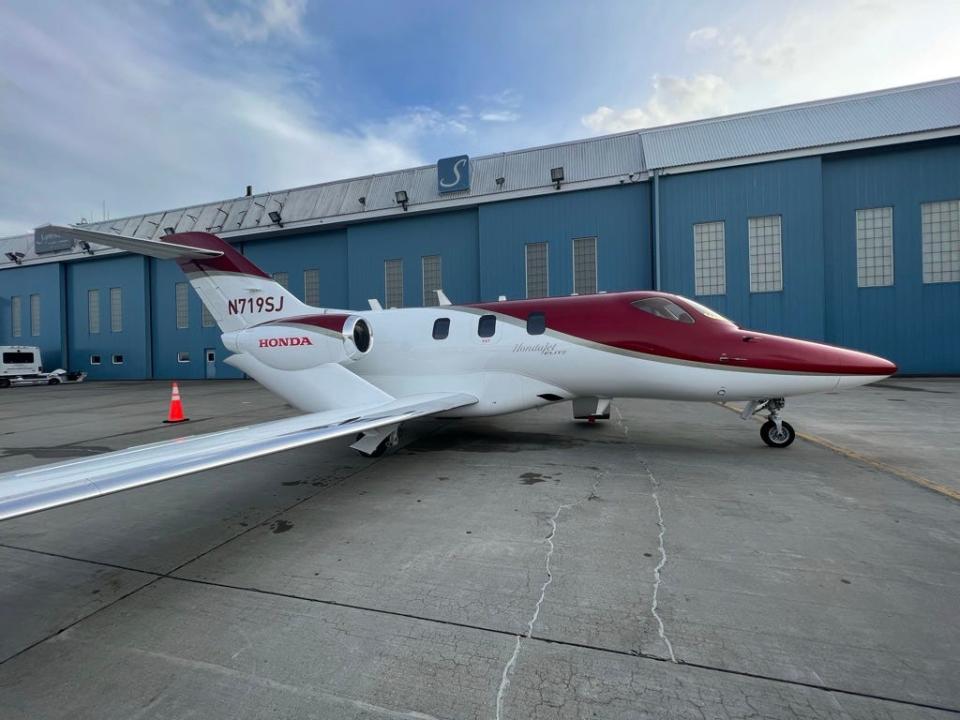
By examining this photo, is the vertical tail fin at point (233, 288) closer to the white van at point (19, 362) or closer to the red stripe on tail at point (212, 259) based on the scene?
the red stripe on tail at point (212, 259)

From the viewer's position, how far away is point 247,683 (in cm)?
209

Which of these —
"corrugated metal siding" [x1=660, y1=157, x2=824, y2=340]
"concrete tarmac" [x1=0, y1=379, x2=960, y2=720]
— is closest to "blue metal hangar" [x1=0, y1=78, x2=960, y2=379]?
"corrugated metal siding" [x1=660, y1=157, x2=824, y2=340]

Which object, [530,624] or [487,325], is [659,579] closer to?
[530,624]

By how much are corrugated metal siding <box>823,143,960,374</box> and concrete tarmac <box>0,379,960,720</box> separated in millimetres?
14234

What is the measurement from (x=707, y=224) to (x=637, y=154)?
4.32m

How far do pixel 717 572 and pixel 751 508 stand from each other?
1.48 metres

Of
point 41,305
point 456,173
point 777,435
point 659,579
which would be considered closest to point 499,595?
point 659,579

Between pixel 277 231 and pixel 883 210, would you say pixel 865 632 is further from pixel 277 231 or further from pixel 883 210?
pixel 277 231

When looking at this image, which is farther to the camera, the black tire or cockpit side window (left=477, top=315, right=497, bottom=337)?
cockpit side window (left=477, top=315, right=497, bottom=337)

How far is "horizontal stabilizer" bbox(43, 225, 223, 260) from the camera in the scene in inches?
209

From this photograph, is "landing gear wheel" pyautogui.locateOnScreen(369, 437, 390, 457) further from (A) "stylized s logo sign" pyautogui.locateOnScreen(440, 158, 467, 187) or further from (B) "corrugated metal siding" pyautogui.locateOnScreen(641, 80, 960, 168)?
(A) "stylized s logo sign" pyautogui.locateOnScreen(440, 158, 467, 187)

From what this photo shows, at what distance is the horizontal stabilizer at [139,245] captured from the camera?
5.30 m

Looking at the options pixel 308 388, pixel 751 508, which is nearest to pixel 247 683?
pixel 751 508

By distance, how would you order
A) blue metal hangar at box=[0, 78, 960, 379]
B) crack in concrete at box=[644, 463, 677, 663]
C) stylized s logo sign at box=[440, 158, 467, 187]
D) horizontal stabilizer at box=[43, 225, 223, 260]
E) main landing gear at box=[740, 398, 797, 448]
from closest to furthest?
crack in concrete at box=[644, 463, 677, 663] < horizontal stabilizer at box=[43, 225, 223, 260] < main landing gear at box=[740, 398, 797, 448] < blue metal hangar at box=[0, 78, 960, 379] < stylized s logo sign at box=[440, 158, 467, 187]
